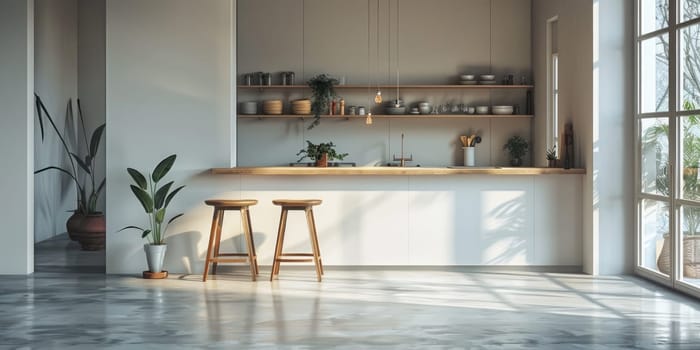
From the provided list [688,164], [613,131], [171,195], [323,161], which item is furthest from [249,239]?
[688,164]

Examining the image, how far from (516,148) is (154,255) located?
492 centimetres

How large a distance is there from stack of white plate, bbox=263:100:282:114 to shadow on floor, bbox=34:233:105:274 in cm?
258

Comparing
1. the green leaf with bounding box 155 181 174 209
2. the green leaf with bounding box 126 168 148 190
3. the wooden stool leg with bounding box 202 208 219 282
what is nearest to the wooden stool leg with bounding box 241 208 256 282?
the wooden stool leg with bounding box 202 208 219 282

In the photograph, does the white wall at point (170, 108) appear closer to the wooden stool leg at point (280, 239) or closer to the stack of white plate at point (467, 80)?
the wooden stool leg at point (280, 239)

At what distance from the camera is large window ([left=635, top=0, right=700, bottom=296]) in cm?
644

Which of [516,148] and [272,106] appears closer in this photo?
[272,106]

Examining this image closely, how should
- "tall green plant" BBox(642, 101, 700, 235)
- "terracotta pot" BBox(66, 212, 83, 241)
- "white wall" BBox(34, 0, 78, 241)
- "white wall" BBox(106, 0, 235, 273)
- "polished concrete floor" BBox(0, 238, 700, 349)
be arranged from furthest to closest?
"white wall" BBox(34, 0, 78, 241) < "terracotta pot" BBox(66, 212, 83, 241) < "white wall" BBox(106, 0, 235, 273) < "tall green plant" BBox(642, 101, 700, 235) < "polished concrete floor" BBox(0, 238, 700, 349)

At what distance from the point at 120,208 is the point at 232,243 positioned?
109 cm

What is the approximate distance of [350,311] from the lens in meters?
5.89

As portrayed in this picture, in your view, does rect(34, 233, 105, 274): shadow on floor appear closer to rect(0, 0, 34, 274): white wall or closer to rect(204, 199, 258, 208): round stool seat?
rect(0, 0, 34, 274): white wall

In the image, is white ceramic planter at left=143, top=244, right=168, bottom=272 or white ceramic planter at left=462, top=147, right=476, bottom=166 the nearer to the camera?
white ceramic planter at left=143, top=244, right=168, bottom=272

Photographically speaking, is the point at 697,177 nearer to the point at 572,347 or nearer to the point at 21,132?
the point at 572,347

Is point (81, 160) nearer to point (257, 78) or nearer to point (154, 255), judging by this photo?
point (257, 78)

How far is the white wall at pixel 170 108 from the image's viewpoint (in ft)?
25.3
